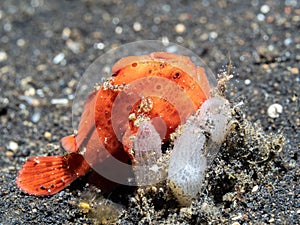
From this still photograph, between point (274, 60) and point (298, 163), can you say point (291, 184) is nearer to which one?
point (298, 163)

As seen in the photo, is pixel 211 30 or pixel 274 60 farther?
pixel 211 30

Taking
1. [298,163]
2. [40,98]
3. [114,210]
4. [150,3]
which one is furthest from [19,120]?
[298,163]

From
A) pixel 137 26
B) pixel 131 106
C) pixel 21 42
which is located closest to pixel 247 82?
pixel 131 106

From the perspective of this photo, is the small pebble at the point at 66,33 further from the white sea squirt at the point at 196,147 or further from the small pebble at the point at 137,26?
the white sea squirt at the point at 196,147

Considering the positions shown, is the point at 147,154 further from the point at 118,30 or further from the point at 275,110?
the point at 118,30

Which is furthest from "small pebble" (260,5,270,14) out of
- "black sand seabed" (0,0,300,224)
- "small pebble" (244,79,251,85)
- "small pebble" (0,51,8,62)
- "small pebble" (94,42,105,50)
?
"small pebble" (0,51,8,62)

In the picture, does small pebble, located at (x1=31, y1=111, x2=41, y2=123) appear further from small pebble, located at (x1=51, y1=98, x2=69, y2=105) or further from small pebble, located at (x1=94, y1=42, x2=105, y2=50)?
small pebble, located at (x1=94, y1=42, x2=105, y2=50)

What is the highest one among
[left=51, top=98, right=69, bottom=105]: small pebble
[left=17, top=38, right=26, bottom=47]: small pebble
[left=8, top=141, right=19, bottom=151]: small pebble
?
[left=17, top=38, right=26, bottom=47]: small pebble

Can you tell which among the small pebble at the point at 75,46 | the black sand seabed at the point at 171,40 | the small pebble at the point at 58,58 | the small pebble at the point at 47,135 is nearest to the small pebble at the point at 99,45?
the black sand seabed at the point at 171,40
